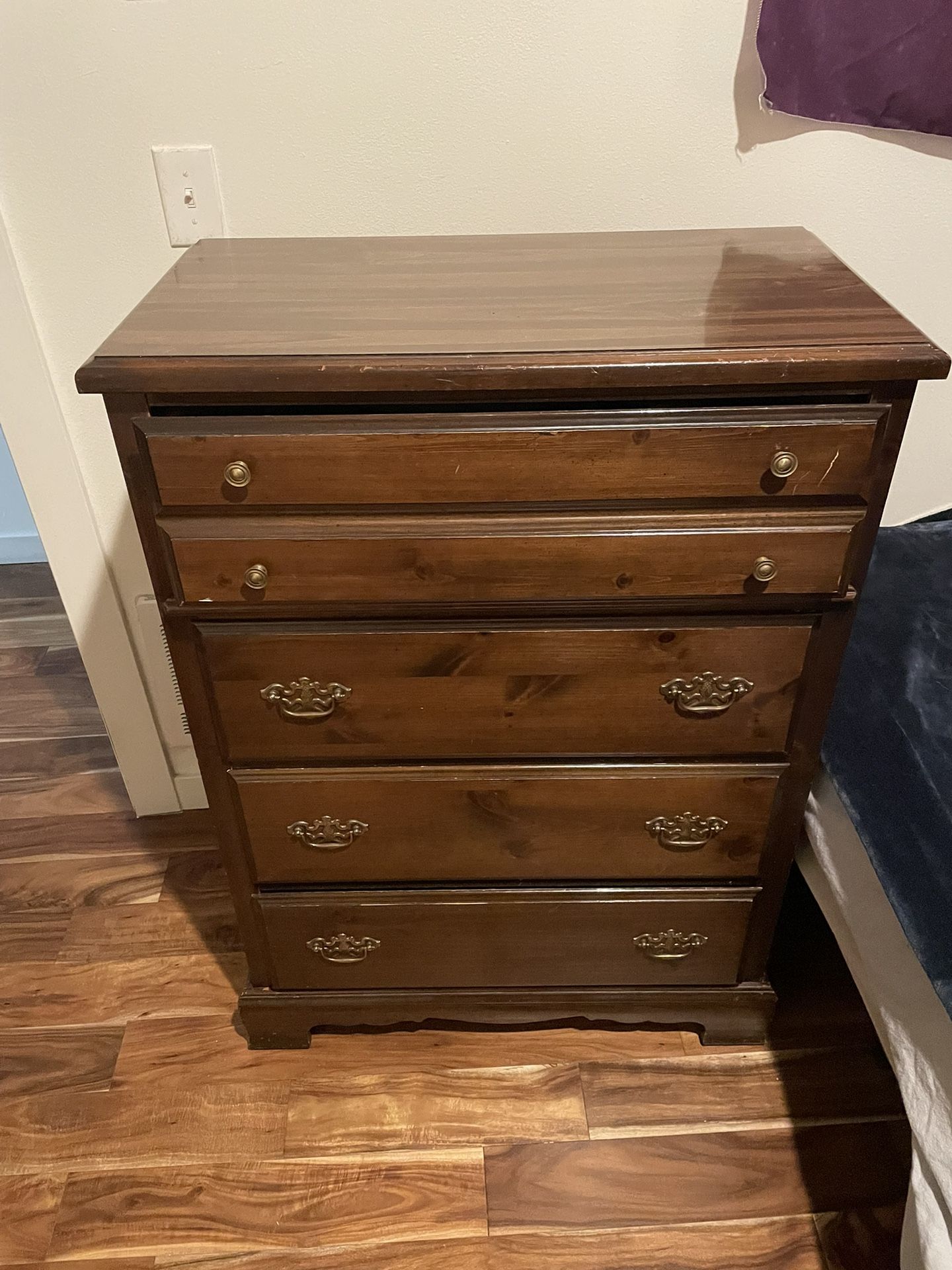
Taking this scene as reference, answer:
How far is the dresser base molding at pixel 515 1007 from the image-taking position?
1248 mm

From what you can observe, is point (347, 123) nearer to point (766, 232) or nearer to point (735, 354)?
point (766, 232)

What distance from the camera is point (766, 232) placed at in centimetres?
112

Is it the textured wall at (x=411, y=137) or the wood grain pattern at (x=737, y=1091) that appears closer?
the textured wall at (x=411, y=137)

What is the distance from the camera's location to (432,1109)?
1.24 m

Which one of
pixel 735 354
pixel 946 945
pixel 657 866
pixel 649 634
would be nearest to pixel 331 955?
pixel 657 866

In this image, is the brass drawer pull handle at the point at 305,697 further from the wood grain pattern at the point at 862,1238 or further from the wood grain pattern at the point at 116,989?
the wood grain pattern at the point at 862,1238

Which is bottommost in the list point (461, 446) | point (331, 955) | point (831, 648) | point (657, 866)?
point (331, 955)

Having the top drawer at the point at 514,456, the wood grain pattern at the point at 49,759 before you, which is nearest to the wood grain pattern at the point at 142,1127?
the wood grain pattern at the point at 49,759

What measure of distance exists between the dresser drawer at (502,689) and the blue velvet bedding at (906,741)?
0.10 metres

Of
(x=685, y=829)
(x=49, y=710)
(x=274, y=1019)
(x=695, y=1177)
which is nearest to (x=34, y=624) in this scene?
(x=49, y=710)

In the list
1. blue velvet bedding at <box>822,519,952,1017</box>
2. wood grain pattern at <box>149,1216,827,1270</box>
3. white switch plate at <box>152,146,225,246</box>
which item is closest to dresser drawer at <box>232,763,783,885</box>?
blue velvet bedding at <box>822,519,952,1017</box>

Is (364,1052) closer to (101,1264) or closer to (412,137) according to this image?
(101,1264)

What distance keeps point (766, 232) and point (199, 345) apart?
748mm

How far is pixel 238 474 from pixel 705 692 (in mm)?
534
